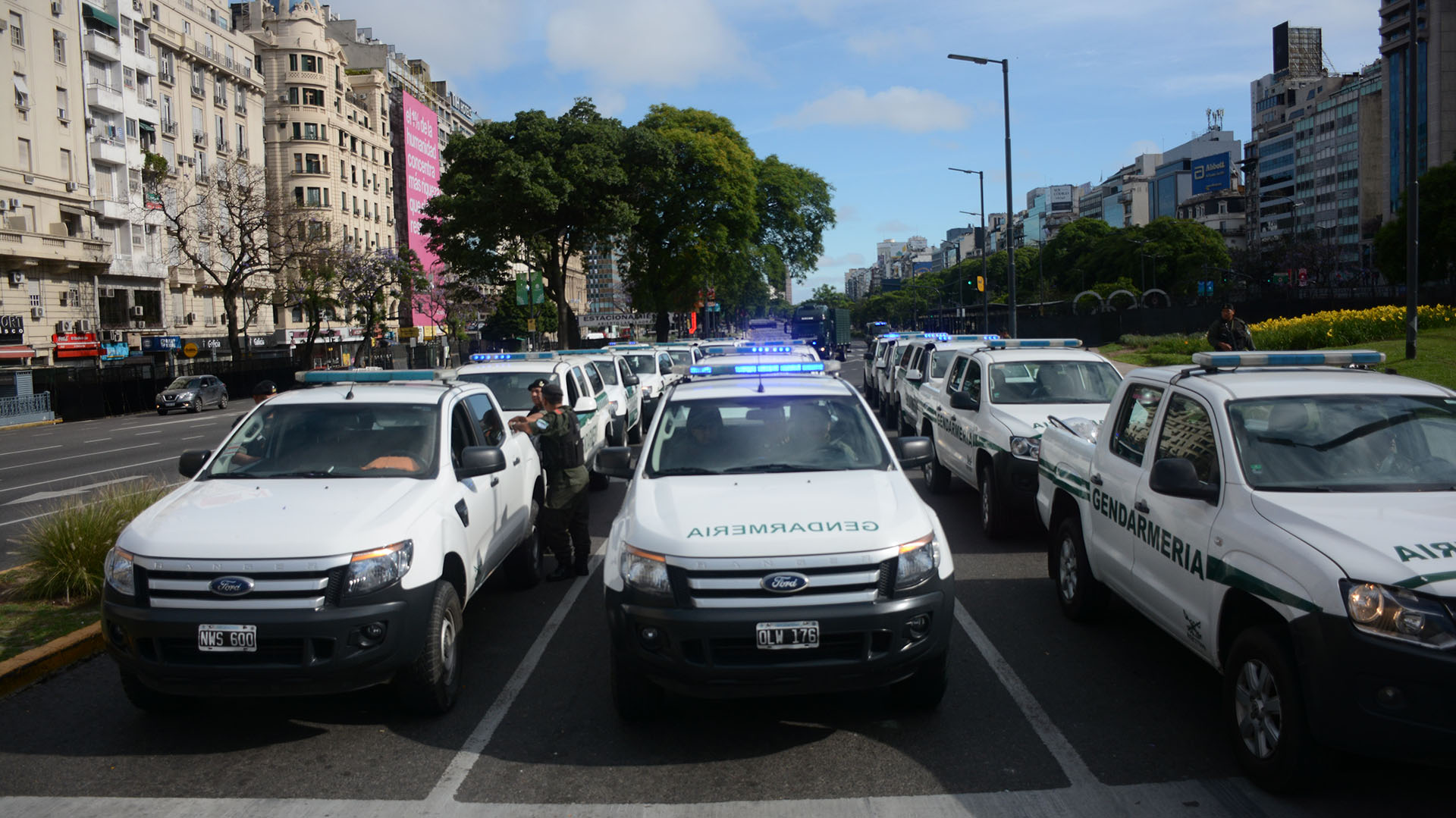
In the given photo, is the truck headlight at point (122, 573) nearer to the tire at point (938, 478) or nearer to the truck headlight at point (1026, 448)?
the truck headlight at point (1026, 448)

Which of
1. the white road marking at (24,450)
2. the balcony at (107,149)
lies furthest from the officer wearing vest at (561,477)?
the balcony at (107,149)

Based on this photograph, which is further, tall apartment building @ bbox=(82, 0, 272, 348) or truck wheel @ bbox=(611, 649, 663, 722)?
tall apartment building @ bbox=(82, 0, 272, 348)

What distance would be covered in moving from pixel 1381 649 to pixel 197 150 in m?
70.3

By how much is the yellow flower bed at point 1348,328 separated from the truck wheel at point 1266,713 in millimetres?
23216

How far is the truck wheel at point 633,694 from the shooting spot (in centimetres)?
523

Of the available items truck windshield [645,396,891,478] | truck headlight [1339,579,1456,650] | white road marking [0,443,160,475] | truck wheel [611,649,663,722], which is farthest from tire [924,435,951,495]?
white road marking [0,443,160,475]

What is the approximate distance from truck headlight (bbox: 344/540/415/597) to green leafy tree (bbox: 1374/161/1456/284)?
64.0m

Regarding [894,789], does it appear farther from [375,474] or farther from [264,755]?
[375,474]

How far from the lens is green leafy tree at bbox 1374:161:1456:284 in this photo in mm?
57531

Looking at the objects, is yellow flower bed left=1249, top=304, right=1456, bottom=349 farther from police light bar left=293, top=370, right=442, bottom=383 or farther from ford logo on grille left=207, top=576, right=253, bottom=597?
ford logo on grille left=207, top=576, right=253, bottom=597

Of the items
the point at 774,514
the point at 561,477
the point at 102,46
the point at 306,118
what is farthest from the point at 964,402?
the point at 306,118

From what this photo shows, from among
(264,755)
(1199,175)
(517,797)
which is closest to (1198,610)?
(517,797)

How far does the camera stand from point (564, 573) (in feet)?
29.2

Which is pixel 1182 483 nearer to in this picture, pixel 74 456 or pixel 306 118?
pixel 74 456
